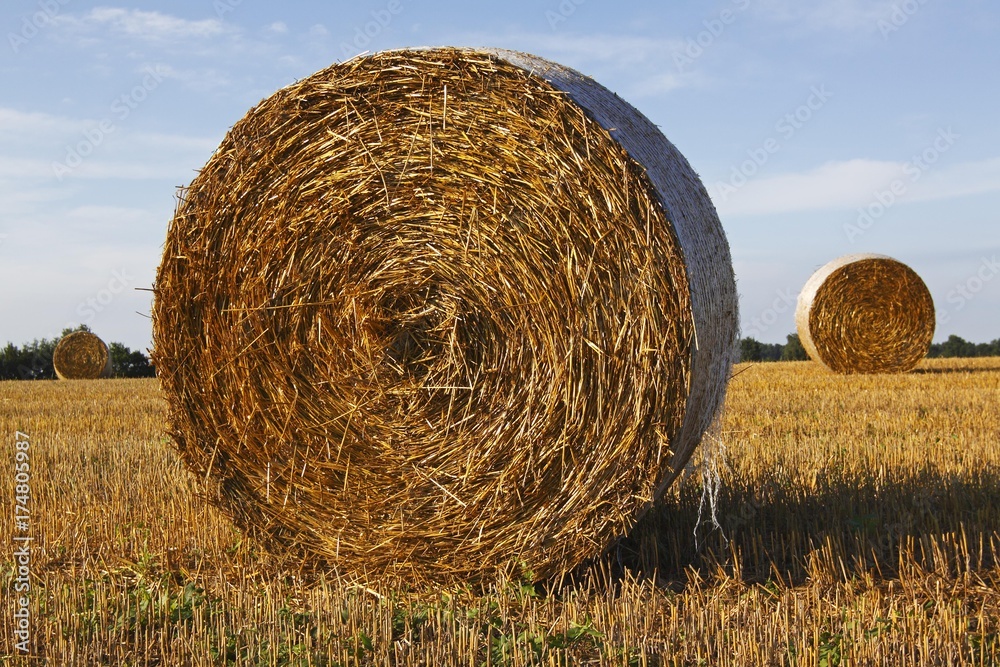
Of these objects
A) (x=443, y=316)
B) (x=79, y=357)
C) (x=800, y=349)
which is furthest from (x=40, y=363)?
(x=443, y=316)

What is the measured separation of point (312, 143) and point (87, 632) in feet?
7.46

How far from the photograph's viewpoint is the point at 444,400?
4.30m

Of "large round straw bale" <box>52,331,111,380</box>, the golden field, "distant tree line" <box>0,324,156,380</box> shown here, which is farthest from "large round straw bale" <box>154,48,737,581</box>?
"distant tree line" <box>0,324,156,380</box>

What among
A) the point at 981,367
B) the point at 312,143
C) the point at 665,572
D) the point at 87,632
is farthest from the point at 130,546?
the point at 981,367

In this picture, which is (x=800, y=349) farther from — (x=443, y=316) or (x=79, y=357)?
(x=443, y=316)

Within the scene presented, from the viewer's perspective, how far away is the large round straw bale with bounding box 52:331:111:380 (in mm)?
23047

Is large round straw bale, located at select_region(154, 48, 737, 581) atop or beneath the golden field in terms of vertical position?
atop

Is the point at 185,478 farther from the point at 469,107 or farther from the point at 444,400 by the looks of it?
the point at 469,107

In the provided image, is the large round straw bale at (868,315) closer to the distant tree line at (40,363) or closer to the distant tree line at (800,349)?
the distant tree line at (800,349)

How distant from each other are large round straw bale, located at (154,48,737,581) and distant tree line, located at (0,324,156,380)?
24100mm

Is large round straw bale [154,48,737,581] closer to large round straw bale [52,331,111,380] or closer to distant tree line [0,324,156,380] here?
large round straw bale [52,331,111,380]

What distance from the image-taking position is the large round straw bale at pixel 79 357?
23.0 meters

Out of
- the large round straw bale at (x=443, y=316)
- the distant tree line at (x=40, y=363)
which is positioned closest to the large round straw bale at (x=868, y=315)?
the large round straw bale at (x=443, y=316)

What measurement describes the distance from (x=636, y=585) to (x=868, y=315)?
37.9 feet
